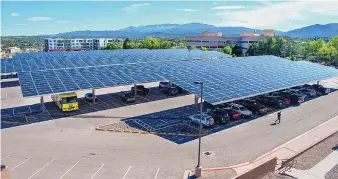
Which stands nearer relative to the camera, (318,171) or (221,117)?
(318,171)

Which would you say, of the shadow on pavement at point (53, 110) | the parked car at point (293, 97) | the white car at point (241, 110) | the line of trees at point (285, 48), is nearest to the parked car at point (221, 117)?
the white car at point (241, 110)

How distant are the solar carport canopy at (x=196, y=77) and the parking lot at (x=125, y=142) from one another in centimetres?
379

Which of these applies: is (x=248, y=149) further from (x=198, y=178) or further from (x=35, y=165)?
(x=35, y=165)

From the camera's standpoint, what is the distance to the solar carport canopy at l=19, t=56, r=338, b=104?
3906cm

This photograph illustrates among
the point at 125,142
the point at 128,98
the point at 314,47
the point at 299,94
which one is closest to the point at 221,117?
the point at 125,142

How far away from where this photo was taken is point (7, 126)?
35.4 m

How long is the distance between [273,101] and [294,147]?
16.0 metres

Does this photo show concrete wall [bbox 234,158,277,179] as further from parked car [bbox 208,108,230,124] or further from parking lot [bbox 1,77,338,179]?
parked car [bbox 208,108,230,124]

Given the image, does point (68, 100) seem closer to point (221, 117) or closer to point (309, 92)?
point (221, 117)

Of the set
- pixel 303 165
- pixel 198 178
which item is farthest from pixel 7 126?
pixel 303 165

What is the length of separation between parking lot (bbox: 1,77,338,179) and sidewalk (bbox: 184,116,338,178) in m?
0.91

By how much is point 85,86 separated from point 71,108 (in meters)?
3.81

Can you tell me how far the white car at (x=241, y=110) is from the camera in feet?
130

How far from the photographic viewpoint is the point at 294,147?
3005 centimetres
